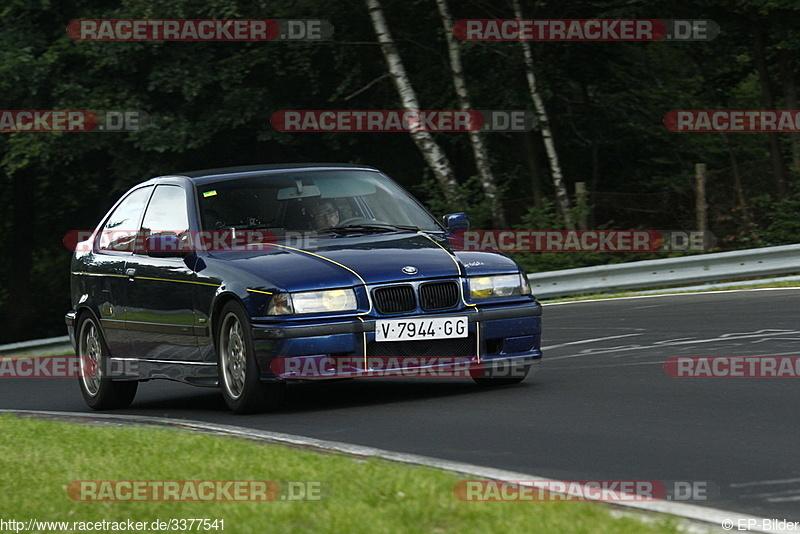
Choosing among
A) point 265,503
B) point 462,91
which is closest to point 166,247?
point 265,503

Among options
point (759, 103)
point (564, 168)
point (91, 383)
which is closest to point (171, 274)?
point (91, 383)

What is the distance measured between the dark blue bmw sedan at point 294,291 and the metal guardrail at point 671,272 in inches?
349

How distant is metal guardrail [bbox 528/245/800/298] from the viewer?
1898cm

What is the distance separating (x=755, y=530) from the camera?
5.05 metres

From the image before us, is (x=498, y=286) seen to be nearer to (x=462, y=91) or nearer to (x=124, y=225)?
(x=124, y=225)

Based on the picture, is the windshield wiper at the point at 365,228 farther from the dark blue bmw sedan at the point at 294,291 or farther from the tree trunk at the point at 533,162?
the tree trunk at the point at 533,162

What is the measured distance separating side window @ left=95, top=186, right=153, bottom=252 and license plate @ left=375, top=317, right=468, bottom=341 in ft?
8.99

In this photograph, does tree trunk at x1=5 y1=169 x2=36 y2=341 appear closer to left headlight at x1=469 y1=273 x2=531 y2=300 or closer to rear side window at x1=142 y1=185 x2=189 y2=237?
rear side window at x1=142 y1=185 x2=189 y2=237

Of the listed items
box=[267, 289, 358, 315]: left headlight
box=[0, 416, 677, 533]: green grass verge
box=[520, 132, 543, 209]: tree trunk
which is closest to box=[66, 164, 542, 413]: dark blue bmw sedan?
box=[267, 289, 358, 315]: left headlight

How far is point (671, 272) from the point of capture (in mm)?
19375

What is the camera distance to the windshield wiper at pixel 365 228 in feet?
32.7

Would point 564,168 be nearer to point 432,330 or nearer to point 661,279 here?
point 661,279

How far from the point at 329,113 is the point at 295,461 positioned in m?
22.9

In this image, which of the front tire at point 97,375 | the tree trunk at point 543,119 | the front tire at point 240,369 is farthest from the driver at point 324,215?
the tree trunk at point 543,119
